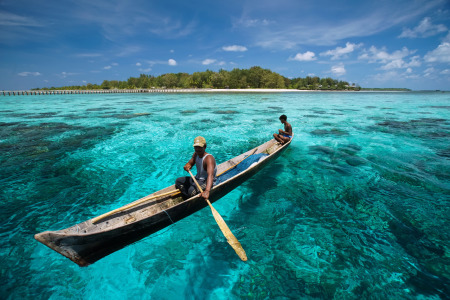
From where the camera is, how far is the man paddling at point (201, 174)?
544cm

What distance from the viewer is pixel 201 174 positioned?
604 centimetres

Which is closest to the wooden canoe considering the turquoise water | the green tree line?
the turquoise water

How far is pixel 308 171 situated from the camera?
960cm

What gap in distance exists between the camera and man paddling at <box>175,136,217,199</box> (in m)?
5.44

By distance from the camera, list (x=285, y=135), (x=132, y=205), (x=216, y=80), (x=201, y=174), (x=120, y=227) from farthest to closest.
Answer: (x=216, y=80)
(x=285, y=135)
(x=201, y=174)
(x=132, y=205)
(x=120, y=227)

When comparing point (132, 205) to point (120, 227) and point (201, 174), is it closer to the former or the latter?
point (120, 227)

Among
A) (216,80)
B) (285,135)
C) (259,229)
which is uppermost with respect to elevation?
(216,80)

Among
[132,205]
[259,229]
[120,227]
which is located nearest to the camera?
[120,227]

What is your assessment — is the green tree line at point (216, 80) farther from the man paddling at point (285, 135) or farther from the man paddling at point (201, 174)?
the man paddling at point (201, 174)

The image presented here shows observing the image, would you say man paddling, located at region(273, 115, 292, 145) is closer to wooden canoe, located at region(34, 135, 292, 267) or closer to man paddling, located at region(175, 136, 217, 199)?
wooden canoe, located at region(34, 135, 292, 267)

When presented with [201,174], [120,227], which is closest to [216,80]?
[201,174]

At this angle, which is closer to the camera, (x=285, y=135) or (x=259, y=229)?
(x=259, y=229)

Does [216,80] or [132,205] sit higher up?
[216,80]

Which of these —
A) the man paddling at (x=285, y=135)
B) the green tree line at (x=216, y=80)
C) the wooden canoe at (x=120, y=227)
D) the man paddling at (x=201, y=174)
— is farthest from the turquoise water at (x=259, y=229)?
the green tree line at (x=216, y=80)
